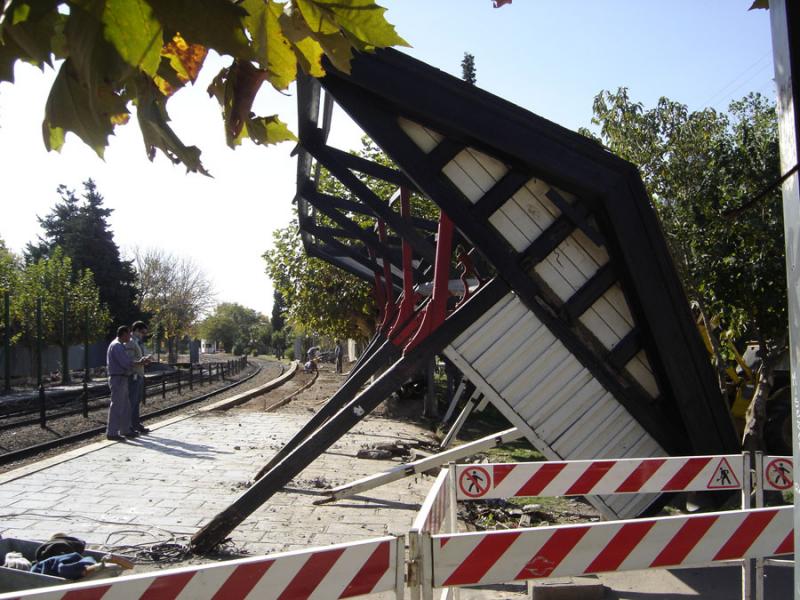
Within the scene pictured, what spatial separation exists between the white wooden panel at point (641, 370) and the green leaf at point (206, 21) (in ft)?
14.2

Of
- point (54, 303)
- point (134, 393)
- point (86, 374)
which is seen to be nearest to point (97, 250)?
point (54, 303)

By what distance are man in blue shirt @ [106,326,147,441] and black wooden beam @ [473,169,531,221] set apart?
294 inches

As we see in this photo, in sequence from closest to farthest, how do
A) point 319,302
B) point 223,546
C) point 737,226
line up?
point 223,546 → point 737,226 → point 319,302

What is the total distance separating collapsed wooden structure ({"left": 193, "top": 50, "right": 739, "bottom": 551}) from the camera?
4.83m

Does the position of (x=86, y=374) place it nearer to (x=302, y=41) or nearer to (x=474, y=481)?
(x=474, y=481)

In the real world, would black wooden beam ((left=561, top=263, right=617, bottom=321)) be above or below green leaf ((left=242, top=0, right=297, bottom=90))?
below

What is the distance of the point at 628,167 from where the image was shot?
4.82 m

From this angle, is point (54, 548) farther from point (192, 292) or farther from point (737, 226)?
point (192, 292)

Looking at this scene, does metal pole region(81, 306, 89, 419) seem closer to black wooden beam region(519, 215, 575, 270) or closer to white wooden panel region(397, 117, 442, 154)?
white wooden panel region(397, 117, 442, 154)

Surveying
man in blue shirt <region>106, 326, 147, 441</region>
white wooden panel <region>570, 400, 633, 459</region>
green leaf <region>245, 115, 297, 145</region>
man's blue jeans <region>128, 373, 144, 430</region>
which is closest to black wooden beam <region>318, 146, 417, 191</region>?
white wooden panel <region>570, 400, 633, 459</region>

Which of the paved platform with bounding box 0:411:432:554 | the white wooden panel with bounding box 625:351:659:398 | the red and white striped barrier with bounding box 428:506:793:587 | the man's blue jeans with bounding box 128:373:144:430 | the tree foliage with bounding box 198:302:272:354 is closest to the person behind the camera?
the red and white striped barrier with bounding box 428:506:793:587

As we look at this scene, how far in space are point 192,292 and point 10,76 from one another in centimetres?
6763

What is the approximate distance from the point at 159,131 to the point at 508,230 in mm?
3442

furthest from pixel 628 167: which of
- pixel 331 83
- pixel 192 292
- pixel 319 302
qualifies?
pixel 192 292
